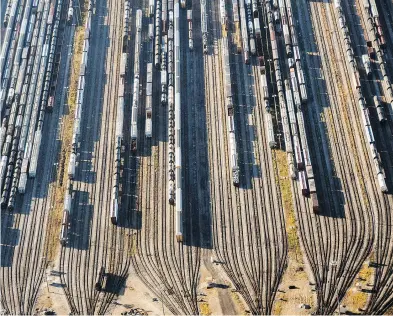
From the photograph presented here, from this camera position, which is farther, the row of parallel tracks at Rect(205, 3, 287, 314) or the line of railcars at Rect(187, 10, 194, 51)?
the line of railcars at Rect(187, 10, 194, 51)

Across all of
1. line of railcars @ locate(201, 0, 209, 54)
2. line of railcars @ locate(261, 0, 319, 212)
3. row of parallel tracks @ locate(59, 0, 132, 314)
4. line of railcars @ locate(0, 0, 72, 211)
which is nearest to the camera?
row of parallel tracks @ locate(59, 0, 132, 314)

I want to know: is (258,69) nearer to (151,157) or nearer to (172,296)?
(151,157)

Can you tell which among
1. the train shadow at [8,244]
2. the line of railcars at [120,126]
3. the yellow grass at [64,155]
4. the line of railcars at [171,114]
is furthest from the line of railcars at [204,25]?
the train shadow at [8,244]

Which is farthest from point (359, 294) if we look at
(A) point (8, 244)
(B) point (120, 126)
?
(A) point (8, 244)

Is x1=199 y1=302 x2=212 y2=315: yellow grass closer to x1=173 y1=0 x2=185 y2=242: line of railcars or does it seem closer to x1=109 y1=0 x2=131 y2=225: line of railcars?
x1=173 y1=0 x2=185 y2=242: line of railcars

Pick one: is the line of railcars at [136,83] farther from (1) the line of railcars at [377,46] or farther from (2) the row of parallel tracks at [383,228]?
(1) the line of railcars at [377,46]

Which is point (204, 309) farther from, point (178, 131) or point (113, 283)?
point (178, 131)

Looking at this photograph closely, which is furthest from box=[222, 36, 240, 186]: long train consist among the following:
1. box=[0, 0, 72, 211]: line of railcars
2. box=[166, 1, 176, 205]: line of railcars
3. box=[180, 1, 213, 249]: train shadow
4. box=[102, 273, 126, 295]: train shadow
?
box=[0, 0, 72, 211]: line of railcars
